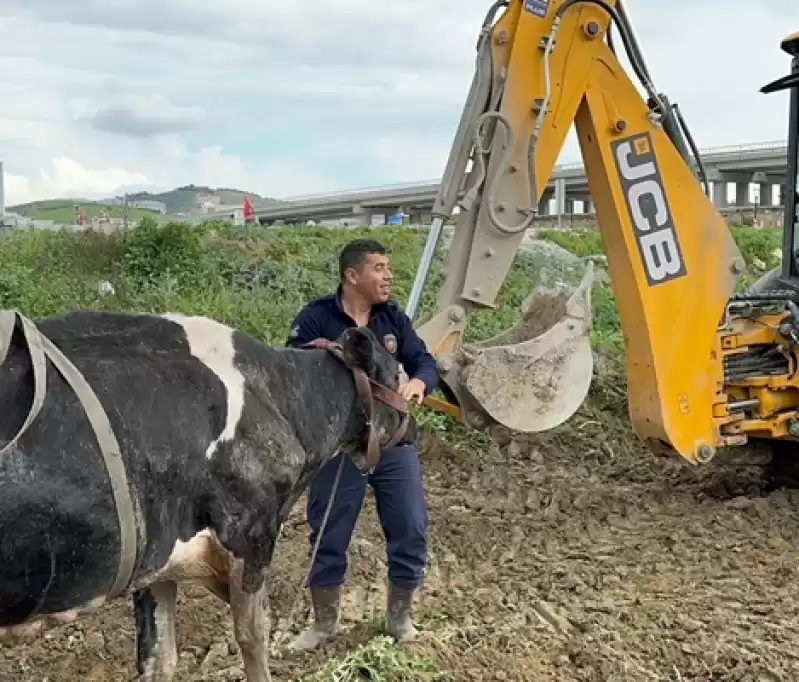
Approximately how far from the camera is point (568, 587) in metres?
5.61

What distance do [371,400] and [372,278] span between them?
56 centimetres

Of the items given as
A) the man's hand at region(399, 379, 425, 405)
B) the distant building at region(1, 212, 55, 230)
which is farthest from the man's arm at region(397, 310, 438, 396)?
the distant building at region(1, 212, 55, 230)

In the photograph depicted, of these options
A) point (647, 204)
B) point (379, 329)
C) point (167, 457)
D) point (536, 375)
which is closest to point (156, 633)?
point (167, 457)

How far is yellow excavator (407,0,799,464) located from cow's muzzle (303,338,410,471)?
45.2 inches

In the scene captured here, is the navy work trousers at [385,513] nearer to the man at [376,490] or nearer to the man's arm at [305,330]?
the man at [376,490]

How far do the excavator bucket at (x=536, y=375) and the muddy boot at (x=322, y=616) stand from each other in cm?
134

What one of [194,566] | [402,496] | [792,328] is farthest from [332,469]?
[792,328]

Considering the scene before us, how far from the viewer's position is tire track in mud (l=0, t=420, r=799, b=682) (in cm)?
470

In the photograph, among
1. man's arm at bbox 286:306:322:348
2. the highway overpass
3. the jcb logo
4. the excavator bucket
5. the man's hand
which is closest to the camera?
the man's hand

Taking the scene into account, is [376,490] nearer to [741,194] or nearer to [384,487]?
[384,487]

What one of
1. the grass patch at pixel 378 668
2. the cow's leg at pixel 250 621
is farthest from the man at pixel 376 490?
the cow's leg at pixel 250 621

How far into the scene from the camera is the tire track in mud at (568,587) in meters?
4.70

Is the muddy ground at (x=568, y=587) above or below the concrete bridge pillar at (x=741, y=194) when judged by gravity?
below

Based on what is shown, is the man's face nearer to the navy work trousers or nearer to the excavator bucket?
the navy work trousers
